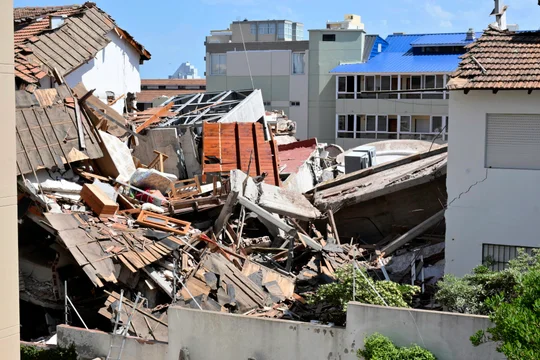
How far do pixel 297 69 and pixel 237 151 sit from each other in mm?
30800

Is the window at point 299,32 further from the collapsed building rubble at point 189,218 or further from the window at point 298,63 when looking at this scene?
the collapsed building rubble at point 189,218

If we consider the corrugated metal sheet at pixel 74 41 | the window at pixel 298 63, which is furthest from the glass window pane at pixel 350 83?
the corrugated metal sheet at pixel 74 41

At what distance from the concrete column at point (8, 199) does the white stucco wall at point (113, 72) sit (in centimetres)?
1622

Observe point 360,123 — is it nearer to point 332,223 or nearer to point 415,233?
point 332,223

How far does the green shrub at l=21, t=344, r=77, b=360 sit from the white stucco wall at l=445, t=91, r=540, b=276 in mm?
8485

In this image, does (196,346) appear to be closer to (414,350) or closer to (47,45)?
(414,350)

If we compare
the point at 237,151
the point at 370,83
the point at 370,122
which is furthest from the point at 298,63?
the point at 237,151

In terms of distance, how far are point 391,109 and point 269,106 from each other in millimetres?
10194

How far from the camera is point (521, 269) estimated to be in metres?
14.6

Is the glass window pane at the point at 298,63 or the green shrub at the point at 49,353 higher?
the glass window pane at the point at 298,63

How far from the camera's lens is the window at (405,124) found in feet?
158

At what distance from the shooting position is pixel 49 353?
52.7ft

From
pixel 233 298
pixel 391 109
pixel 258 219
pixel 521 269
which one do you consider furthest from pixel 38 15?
pixel 391 109

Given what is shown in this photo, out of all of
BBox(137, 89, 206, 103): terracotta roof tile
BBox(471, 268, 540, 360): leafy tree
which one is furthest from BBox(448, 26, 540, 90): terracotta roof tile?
BBox(137, 89, 206, 103): terracotta roof tile
